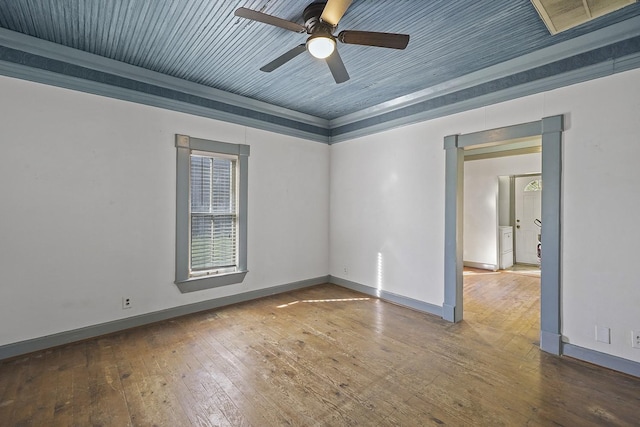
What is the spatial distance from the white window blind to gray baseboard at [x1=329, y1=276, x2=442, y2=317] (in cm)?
198

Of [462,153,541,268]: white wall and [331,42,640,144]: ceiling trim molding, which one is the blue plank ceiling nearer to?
[331,42,640,144]: ceiling trim molding

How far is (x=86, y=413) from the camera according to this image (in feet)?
6.67

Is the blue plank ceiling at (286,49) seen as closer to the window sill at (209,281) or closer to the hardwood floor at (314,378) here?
the window sill at (209,281)

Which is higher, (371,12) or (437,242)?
(371,12)

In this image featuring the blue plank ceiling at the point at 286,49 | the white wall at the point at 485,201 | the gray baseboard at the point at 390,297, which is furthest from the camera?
the white wall at the point at 485,201

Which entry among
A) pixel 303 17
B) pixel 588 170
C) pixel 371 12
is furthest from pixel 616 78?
pixel 303 17

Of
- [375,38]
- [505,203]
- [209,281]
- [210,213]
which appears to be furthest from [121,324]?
[505,203]

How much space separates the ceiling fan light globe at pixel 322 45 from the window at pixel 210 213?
7.22ft

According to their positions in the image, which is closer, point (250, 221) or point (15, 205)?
point (15, 205)

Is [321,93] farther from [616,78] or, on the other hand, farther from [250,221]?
[616,78]

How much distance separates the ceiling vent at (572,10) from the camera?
2143mm

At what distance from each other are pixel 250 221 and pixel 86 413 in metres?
2.81

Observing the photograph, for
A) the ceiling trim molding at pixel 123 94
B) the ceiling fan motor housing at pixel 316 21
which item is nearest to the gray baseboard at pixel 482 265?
the ceiling trim molding at pixel 123 94

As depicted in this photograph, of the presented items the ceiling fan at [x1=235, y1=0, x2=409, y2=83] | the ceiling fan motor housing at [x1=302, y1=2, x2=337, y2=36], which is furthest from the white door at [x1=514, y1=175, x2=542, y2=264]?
the ceiling fan motor housing at [x1=302, y1=2, x2=337, y2=36]
